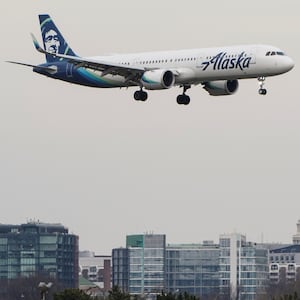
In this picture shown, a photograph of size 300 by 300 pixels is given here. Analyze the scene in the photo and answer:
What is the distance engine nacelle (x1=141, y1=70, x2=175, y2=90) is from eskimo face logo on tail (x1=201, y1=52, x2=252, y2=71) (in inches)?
128

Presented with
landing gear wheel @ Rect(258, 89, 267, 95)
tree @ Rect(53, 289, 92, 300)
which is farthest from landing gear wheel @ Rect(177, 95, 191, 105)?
tree @ Rect(53, 289, 92, 300)

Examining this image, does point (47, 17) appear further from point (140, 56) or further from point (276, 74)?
point (276, 74)

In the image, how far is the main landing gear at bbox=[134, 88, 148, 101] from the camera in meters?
154

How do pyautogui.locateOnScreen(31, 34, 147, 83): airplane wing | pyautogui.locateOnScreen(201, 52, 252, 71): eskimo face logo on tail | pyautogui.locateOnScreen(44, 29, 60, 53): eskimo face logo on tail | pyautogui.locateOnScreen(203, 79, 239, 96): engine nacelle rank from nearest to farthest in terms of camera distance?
pyautogui.locateOnScreen(201, 52, 252, 71): eskimo face logo on tail
pyautogui.locateOnScreen(31, 34, 147, 83): airplane wing
pyautogui.locateOnScreen(203, 79, 239, 96): engine nacelle
pyautogui.locateOnScreen(44, 29, 60, 53): eskimo face logo on tail

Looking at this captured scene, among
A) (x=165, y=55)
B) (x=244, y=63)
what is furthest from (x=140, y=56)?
(x=244, y=63)

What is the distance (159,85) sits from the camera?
148375mm

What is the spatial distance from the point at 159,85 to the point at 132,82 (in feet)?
20.7

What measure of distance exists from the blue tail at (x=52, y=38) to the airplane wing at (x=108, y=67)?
537 inches

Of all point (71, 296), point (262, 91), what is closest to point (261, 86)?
point (262, 91)

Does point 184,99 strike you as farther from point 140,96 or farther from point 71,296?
point 71,296

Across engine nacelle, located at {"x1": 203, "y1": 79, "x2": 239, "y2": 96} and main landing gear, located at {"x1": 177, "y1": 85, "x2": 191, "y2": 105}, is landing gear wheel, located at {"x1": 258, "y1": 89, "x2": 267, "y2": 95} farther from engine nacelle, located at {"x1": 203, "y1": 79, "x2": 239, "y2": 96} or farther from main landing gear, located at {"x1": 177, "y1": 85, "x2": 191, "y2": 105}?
main landing gear, located at {"x1": 177, "y1": 85, "x2": 191, "y2": 105}

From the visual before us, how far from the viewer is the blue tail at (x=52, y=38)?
168 m

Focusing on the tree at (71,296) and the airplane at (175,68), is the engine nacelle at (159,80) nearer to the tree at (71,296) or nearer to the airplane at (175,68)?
the airplane at (175,68)

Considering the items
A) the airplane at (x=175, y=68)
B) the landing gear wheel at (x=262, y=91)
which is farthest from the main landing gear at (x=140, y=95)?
the landing gear wheel at (x=262, y=91)
